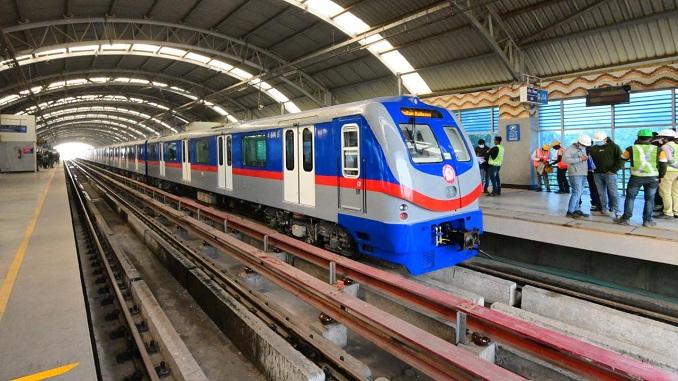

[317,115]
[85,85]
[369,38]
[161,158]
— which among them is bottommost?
[161,158]

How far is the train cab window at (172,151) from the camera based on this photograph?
52.9 feet

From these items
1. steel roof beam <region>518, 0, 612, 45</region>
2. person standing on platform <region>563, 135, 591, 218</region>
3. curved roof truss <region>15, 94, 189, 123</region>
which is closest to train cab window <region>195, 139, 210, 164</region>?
person standing on platform <region>563, 135, 591, 218</region>

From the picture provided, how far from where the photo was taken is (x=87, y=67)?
28156 mm

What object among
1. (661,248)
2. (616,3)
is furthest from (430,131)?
(616,3)

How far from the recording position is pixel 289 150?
314 inches

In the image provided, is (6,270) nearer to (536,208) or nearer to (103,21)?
(536,208)

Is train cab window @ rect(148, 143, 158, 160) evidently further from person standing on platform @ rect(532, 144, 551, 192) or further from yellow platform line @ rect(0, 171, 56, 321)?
person standing on platform @ rect(532, 144, 551, 192)

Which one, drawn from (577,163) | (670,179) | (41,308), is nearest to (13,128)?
(41,308)

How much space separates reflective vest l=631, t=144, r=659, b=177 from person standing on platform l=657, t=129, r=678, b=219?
20.4 inches

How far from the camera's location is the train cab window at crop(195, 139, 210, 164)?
1250 cm

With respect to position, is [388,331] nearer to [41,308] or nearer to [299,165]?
[41,308]

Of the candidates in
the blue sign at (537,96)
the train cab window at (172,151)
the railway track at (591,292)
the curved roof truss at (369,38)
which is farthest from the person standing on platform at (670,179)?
the train cab window at (172,151)

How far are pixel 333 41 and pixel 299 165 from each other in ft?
43.6

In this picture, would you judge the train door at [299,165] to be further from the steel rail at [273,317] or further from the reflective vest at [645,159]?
the reflective vest at [645,159]
